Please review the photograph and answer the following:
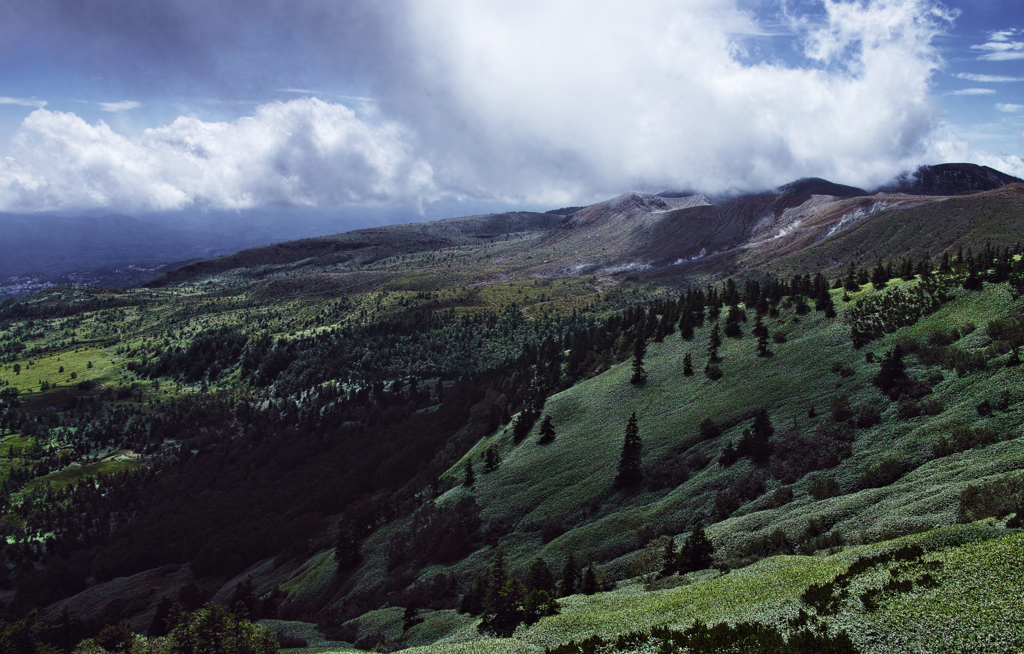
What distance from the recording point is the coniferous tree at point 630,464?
225ft

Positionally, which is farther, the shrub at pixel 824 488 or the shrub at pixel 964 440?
the shrub at pixel 824 488

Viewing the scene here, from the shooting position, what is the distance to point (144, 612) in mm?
109625

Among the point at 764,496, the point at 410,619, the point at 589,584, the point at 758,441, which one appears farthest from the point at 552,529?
the point at 758,441

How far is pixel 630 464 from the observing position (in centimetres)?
6906

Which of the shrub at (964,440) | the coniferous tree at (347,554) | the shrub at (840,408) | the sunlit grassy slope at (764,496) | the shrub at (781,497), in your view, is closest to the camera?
the sunlit grassy slope at (764,496)

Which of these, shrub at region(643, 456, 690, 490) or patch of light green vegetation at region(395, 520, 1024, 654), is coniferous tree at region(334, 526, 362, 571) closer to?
patch of light green vegetation at region(395, 520, 1024, 654)

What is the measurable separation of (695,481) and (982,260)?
181 ft

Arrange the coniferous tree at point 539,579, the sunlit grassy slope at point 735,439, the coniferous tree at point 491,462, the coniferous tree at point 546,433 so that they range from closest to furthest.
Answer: the sunlit grassy slope at point 735,439, the coniferous tree at point 539,579, the coniferous tree at point 546,433, the coniferous tree at point 491,462

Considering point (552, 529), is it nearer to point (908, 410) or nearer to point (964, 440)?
point (908, 410)

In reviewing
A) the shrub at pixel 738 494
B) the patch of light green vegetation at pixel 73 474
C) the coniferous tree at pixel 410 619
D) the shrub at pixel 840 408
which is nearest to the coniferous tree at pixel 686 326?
the shrub at pixel 840 408

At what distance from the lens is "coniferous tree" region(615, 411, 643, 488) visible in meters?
68.5

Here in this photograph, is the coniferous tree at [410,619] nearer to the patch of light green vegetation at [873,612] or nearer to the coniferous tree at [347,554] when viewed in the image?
the patch of light green vegetation at [873,612]

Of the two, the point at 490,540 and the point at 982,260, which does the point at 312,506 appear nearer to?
the point at 490,540

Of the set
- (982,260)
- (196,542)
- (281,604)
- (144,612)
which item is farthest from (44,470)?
(982,260)
